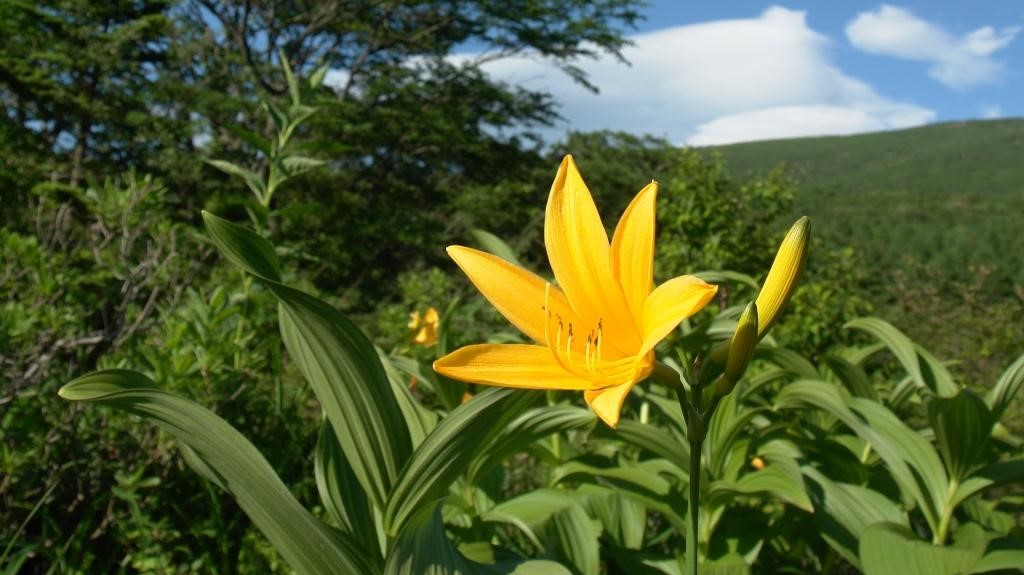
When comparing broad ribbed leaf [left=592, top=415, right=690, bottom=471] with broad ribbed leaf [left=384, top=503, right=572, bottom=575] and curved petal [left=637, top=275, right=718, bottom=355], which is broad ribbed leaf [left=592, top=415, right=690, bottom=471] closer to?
broad ribbed leaf [left=384, top=503, right=572, bottom=575]

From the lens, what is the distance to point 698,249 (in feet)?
15.4

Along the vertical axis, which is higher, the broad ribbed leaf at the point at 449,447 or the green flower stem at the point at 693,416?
the green flower stem at the point at 693,416

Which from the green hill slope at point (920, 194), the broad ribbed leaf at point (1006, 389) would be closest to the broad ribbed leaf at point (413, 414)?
the broad ribbed leaf at point (1006, 389)

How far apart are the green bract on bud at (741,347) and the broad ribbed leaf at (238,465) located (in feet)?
1.97

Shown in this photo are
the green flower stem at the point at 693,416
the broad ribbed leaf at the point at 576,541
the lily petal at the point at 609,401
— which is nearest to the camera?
the lily petal at the point at 609,401

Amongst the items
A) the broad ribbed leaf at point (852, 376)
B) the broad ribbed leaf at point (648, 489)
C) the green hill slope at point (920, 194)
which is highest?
the green hill slope at point (920, 194)

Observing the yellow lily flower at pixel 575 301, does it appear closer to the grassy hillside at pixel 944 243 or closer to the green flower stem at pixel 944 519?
the green flower stem at pixel 944 519

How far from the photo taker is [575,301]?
0.88m

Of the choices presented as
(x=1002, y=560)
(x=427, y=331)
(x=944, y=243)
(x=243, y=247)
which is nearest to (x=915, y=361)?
(x=1002, y=560)

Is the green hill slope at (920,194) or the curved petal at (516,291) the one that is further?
the green hill slope at (920,194)

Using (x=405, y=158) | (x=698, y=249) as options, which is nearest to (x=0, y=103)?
(x=405, y=158)

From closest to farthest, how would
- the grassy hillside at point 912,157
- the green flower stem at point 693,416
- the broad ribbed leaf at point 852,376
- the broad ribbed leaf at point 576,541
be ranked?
the green flower stem at point 693,416 → the broad ribbed leaf at point 576,541 → the broad ribbed leaf at point 852,376 → the grassy hillside at point 912,157

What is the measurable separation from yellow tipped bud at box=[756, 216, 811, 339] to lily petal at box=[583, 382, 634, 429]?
17cm

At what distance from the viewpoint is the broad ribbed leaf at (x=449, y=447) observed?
3.33ft
